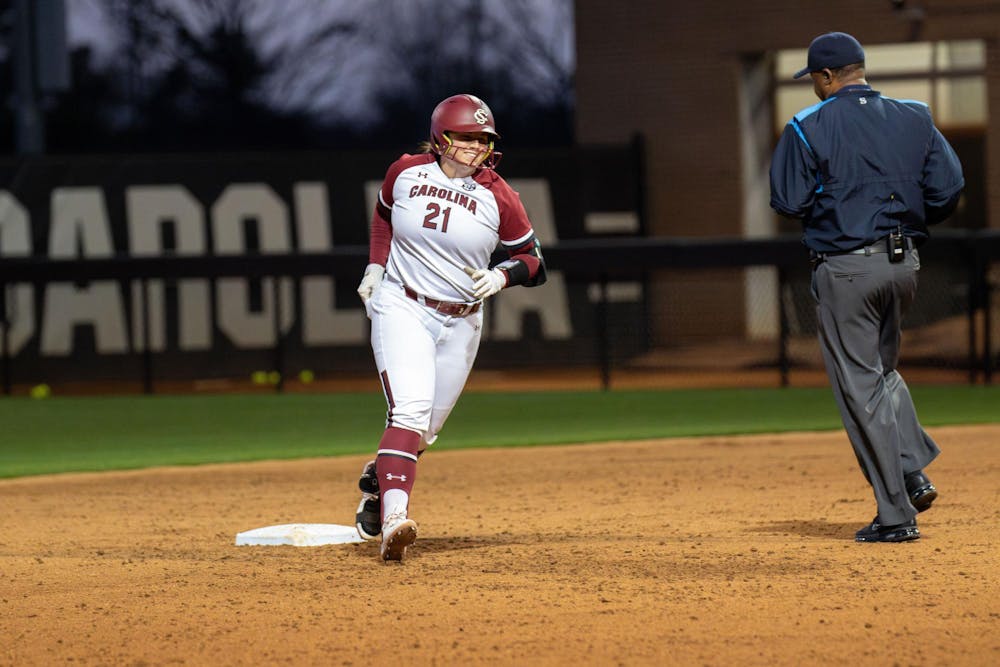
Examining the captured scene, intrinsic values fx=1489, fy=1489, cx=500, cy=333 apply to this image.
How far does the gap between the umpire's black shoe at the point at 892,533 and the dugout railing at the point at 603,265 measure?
30.3 ft

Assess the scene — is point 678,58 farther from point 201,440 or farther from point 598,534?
point 598,534

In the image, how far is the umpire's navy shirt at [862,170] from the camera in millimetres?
6355

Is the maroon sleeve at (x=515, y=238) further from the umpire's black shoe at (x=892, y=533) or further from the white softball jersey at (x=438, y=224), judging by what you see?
the umpire's black shoe at (x=892, y=533)

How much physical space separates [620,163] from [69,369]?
7646 millimetres

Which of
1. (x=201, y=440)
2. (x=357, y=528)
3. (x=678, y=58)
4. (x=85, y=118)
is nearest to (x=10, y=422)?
(x=201, y=440)

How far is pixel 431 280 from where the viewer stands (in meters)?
6.48

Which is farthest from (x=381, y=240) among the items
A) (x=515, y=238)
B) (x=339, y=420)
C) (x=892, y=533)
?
(x=339, y=420)

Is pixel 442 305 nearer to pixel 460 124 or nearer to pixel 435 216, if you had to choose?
pixel 435 216

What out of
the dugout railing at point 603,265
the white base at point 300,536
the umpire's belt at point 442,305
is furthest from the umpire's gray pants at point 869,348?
the dugout railing at point 603,265

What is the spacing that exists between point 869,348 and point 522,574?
180 cm

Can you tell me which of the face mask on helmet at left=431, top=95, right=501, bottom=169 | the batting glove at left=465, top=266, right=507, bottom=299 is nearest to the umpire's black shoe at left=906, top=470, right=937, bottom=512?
the batting glove at left=465, top=266, right=507, bottom=299

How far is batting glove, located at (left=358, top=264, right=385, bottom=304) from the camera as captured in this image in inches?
258

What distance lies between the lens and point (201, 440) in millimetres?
12289

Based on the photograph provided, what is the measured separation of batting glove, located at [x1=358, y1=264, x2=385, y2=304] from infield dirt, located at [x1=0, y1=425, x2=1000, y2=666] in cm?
116
